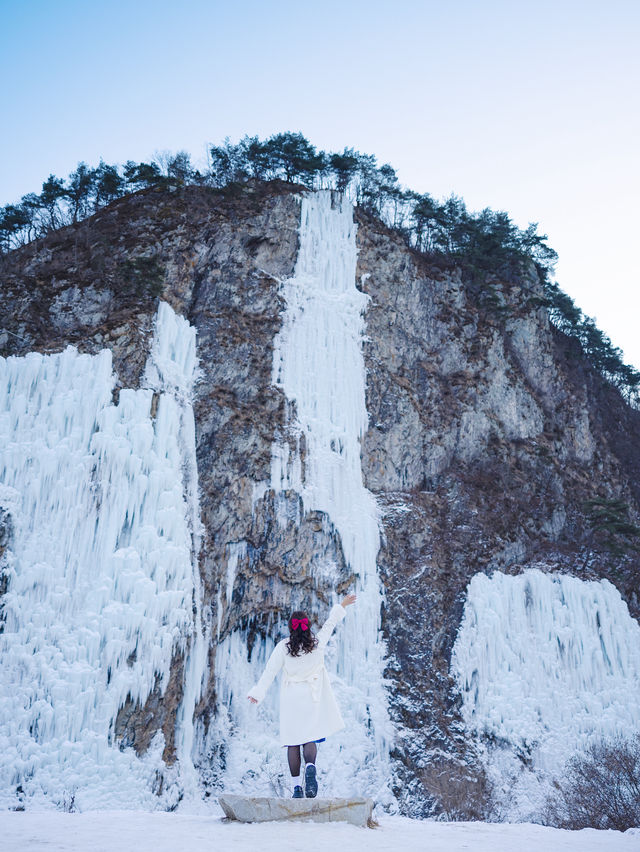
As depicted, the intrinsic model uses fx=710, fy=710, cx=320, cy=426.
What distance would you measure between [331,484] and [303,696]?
45.5 ft

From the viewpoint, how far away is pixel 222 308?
21375mm

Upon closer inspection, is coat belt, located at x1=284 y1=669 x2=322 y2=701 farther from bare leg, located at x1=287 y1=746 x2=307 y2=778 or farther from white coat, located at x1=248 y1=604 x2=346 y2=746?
bare leg, located at x1=287 y1=746 x2=307 y2=778

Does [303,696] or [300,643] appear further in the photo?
[300,643]

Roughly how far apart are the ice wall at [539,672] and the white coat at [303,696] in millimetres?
12465

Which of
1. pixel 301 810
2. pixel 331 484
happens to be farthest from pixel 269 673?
pixel 331 484

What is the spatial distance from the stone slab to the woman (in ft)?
1.86

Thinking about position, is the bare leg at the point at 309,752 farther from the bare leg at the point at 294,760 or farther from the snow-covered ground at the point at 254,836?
the snow-covered ground at the point at 254,836

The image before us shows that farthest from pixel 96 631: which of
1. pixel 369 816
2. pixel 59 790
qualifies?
pixel 369 816

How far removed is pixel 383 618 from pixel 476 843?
14.3 metres

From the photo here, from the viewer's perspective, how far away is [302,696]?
5711 millimetres

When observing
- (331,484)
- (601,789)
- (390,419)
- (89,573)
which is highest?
(390,419)

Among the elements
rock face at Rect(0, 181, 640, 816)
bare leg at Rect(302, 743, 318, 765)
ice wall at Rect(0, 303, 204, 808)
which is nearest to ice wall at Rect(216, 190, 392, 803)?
rock face at Rect(0, 181, 640, 816)

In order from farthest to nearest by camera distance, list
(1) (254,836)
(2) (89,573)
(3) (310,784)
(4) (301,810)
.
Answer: (2) (89,573) < (3) (310,784) < (4) (301,810) < (1) (254,836)

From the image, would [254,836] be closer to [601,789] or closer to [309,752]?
[309,752]
